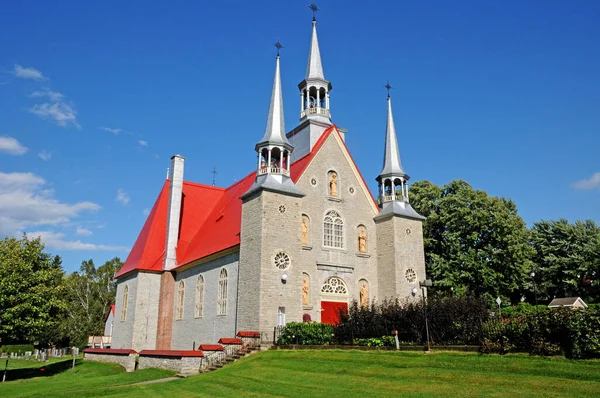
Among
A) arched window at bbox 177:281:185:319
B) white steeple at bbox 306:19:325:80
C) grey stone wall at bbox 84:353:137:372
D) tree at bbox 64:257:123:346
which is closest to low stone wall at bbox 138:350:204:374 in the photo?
grey stone wall at bbox 84:353:137:372

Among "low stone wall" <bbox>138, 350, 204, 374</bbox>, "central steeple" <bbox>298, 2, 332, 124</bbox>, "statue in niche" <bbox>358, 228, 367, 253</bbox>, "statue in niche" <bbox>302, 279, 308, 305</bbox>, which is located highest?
"central steeple" <bbox>298, 2, 332, 124</bbox>

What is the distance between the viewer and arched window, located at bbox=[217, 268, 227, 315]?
26094 mm

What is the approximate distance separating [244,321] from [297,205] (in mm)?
6281

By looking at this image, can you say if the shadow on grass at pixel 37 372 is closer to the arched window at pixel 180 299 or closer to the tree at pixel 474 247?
the arched window at pixel 180 299

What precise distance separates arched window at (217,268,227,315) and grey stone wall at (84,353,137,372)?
4777mm

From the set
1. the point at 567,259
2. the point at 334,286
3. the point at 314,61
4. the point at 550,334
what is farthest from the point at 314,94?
the point at 567,259

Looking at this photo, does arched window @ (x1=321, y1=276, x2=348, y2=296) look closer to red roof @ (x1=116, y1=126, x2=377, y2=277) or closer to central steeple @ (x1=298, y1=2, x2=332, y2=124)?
red roof @ (x1=116, y1=126, x2=377, y2=277)

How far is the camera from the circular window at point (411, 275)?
27.6 metres

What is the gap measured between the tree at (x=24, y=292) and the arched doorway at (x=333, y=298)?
596 inches

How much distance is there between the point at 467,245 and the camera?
121 feet

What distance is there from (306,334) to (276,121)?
1177cm

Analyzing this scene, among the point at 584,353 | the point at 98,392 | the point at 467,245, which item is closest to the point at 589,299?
the point at 467,245

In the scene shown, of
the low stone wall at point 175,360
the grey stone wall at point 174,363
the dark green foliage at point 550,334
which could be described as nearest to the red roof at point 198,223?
the low stone wall at point 175,360

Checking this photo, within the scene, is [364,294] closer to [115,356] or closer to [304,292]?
[304,292]
